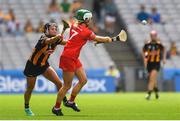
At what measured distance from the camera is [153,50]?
2511 cm

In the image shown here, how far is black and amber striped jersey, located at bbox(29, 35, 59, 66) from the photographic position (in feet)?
53.4

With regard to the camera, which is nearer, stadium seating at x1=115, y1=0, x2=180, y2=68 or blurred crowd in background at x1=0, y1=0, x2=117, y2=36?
blurred crowd in background at x1=0, y1=0, x2=117, y2=36

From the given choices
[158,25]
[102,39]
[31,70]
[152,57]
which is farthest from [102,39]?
[158,25]

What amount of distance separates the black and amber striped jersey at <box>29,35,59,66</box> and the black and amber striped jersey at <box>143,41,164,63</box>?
8983 mm

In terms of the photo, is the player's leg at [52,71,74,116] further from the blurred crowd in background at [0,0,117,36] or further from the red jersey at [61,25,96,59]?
the blurred crowd in background at [0,0,117,36]

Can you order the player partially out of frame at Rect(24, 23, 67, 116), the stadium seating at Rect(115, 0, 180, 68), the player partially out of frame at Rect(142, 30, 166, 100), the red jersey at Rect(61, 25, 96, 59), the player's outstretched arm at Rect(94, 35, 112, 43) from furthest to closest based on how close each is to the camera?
the stadium seating at Rect(115, 0, 180, 68), the player partially out of frame at Rect(142, 30, 166, 100), the red jersey at Rect(61, 25, 96, 59), the player partially out of frame at Rect(24, 23, 67, 116), the player's outstretched arm at Rect(94, 35, 112, 43)

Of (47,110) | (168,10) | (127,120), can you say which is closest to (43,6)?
(168,10)

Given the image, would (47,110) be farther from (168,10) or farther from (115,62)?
(168,10)

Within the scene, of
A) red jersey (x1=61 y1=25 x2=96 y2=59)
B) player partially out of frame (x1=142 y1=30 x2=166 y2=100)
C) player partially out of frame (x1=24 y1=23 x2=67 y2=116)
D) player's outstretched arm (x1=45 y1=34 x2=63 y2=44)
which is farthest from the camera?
player partially out of frame (x1=142 y1=30 x2=166 y2=100)

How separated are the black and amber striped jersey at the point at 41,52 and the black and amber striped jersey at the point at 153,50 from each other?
8.98 m

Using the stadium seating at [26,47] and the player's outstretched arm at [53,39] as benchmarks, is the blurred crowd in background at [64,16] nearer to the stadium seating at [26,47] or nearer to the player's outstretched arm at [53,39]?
the stadium seating at [26,47]

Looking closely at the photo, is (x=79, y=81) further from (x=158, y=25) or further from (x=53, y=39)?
(x=158, y=25)

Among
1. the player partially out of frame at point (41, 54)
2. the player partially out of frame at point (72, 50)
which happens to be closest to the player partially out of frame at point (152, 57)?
the player partially out of frame at point (72, 50)

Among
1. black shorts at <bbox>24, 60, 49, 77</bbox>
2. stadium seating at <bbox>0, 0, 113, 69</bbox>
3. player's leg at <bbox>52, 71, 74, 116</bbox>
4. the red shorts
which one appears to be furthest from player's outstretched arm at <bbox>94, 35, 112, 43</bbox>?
stadium seating at <bbox>0, 0, 113, 69</bbox>
